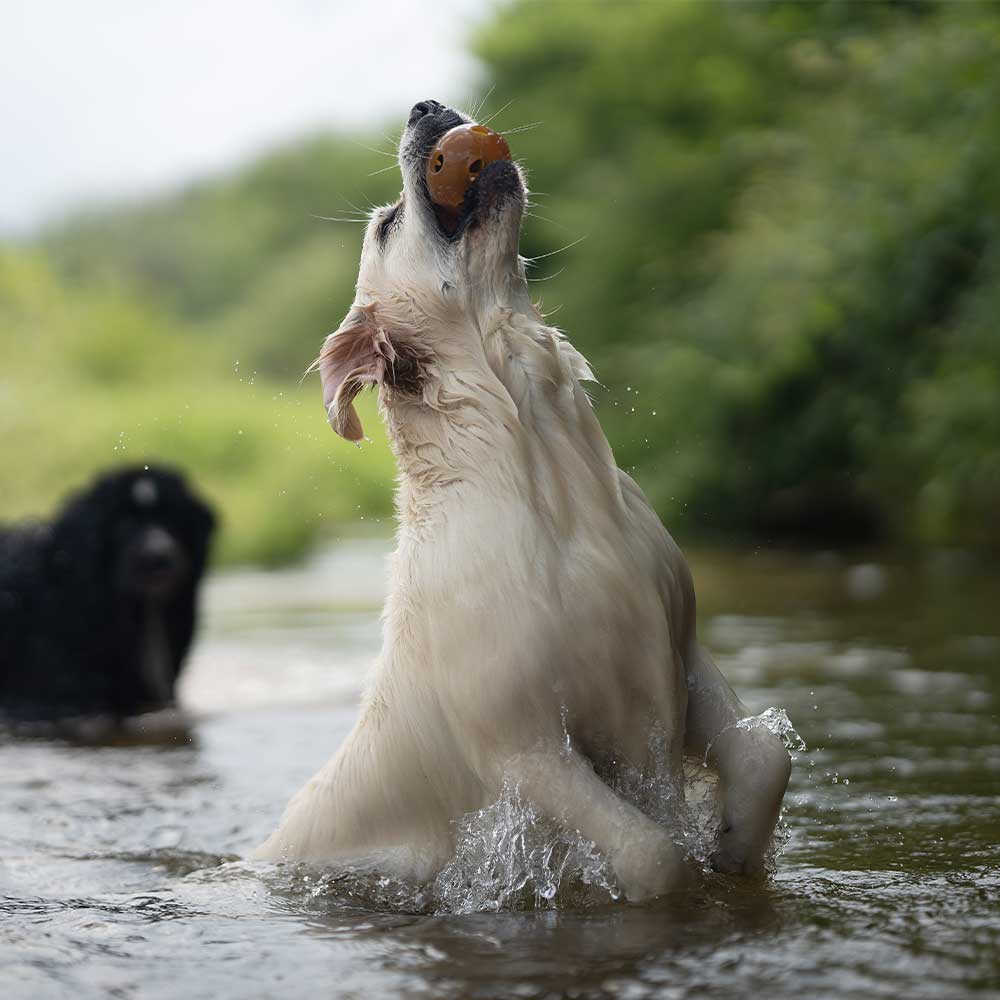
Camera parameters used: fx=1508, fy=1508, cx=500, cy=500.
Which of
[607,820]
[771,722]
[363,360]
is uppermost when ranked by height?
[363,360]

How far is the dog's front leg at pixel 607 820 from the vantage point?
3.14 meters

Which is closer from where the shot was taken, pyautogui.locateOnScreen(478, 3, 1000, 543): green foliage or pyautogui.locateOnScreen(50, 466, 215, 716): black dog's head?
pyautogui.locateOnScreen(50, 466, 215, 716): black dog's head

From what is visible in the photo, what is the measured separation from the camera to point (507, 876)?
3.36 m

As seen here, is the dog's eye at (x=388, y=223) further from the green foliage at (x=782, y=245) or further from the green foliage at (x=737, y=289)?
the green foliage at (x=782, y=245)

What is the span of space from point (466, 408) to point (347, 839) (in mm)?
1073

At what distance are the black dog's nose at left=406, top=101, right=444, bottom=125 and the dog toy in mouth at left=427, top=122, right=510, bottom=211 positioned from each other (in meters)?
0.13

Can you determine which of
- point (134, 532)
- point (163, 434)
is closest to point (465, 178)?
point (134, 532)

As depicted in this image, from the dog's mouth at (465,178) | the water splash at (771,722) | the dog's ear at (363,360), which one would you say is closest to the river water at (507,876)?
the water splash at (771,722)

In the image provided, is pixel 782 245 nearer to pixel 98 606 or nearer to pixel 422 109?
pixel 98 606

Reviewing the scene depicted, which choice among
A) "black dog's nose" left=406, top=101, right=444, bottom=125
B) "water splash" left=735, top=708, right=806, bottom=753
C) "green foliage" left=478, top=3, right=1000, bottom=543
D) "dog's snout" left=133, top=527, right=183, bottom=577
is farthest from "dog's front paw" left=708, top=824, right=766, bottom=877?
"green foliage" left=478, top=3, right=1000, bottom=543

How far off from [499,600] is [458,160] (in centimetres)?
106

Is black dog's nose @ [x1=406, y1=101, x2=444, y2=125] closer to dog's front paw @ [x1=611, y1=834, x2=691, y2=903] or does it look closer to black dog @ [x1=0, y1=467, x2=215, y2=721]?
dog's front paw @ [x1=611, y1=834, x2=691, y2=903]

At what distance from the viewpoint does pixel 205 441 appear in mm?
22969

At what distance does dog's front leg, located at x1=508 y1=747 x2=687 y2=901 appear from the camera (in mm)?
3139
